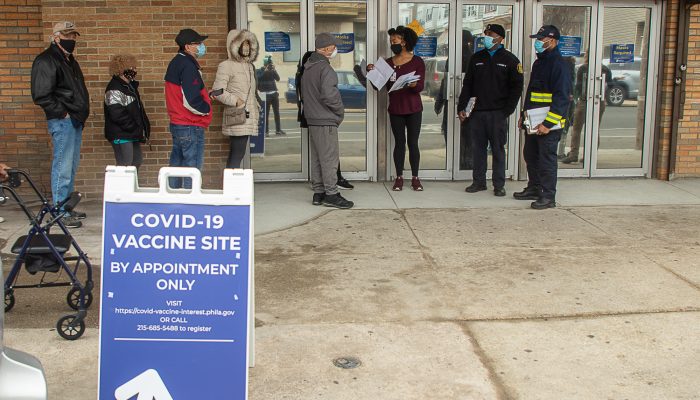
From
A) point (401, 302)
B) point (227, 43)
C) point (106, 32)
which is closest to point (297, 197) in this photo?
point (227, 43)

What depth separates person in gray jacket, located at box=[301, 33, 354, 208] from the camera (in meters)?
7.96

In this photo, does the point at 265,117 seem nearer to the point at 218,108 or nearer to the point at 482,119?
the point at 218,108

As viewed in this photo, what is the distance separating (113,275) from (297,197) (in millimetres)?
5440

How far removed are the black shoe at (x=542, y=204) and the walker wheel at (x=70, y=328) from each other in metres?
5.20

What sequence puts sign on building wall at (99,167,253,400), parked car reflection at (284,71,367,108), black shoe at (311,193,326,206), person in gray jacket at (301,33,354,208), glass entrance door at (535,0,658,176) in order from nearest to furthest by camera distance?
sign on building wall at (99,167,253,400) → person in gray jacket at (301,33,354,208) → black shoe at (311,193,326,206) → parked car reflection at (284,71,367,108) → glass entrance door at (535,0,658,176)

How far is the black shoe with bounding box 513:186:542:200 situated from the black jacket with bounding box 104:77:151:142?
4267 mm

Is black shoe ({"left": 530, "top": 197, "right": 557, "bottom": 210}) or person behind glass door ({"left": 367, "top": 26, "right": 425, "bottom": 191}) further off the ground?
person behind glass door ({"left": 367, "top": 26, "right": 425, "bottom": 191})

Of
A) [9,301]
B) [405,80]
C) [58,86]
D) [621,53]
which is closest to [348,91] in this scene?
[405,80]

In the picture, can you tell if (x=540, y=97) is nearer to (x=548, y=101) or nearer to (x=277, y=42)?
(x=548, y=101)

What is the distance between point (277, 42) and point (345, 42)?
84 centimetres

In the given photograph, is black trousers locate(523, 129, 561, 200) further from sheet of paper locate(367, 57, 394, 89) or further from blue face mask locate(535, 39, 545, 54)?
sheet of paper locate(367, 57, 394, 89)

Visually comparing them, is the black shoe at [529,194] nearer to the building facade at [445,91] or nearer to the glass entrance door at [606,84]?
the building facade at [445,91]

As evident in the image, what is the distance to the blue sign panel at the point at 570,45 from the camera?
32.2ft

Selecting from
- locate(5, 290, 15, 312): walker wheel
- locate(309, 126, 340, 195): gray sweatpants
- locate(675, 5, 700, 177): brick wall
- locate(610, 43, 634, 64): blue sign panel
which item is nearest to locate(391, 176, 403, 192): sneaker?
locate(309, 126, 340, 195): gray sweatpants
